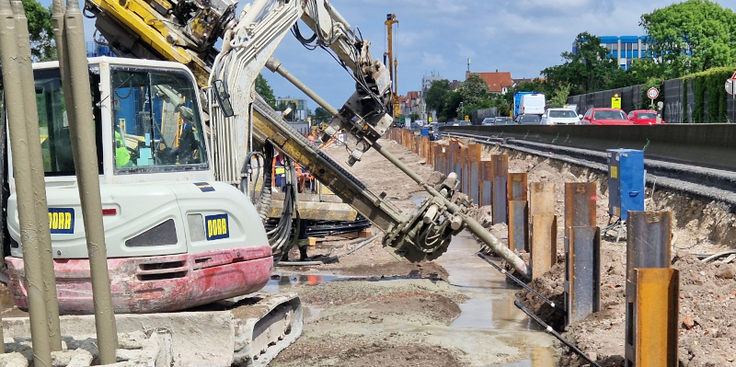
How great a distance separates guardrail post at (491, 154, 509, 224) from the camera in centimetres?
1691

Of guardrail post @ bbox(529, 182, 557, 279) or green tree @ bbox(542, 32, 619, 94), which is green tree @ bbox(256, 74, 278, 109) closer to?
guardrail post @ bbox(529, 182, 557, 279)

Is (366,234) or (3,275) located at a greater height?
(3,275)

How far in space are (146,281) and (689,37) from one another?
83702mm

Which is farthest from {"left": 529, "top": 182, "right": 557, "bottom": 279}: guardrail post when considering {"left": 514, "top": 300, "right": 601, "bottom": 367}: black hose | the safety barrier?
{"left": 514, "top": 300, "right": 601, "bottom": 367}: black hose

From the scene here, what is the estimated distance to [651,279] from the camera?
6.89 m

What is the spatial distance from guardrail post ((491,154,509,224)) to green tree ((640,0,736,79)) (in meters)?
68.4

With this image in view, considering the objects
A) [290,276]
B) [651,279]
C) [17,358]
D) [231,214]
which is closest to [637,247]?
[651,279]

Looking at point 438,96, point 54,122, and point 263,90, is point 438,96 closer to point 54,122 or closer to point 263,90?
point 263,90

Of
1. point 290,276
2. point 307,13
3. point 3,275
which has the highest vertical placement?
point 307,13

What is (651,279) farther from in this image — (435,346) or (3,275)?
(3,275)

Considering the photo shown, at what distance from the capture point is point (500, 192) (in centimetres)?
1697

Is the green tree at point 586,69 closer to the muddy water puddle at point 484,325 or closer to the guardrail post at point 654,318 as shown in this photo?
the muddy water puddle at point 484,325

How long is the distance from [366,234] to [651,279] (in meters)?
10.1

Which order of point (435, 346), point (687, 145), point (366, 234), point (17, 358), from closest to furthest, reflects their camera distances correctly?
point (17, 358) < point (435, 346) < point (366, 234) < point (687, 145)
